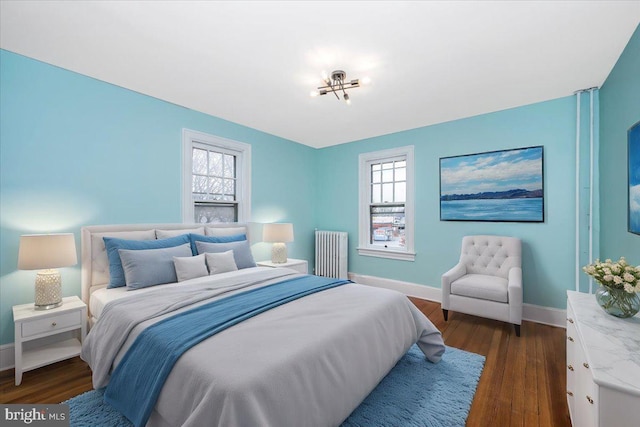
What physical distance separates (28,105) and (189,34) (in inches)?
62.3

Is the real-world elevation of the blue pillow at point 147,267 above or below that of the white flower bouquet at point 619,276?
below

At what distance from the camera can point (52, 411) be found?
167 centimetres

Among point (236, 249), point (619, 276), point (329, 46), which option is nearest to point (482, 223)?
point (619, 276)

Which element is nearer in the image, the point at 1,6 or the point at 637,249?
the point at 1,6

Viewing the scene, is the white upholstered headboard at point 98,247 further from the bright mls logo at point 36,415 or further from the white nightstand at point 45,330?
the bright mls logo at point 36,415

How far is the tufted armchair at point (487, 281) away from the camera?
280cm

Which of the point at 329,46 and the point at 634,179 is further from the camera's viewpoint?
the point at 329,46

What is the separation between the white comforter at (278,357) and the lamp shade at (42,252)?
0.63 metres

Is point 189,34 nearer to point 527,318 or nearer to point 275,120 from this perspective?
point 275,120

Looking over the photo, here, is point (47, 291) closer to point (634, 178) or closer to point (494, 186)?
point (634, 178)

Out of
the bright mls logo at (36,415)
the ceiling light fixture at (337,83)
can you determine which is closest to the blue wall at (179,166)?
the bright mls logo at (36,415)

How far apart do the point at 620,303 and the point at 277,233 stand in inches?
132

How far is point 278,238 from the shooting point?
156 inches

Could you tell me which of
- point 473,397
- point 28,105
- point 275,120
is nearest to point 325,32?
point 275,120
